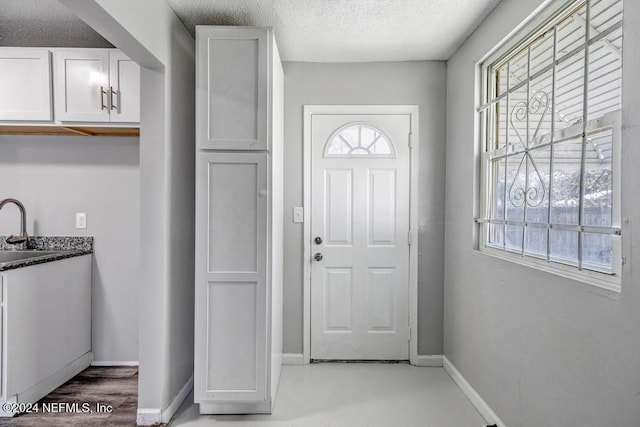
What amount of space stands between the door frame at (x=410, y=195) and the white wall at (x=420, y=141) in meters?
0.04

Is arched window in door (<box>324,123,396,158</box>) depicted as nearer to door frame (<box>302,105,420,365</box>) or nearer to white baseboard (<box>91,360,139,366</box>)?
door frame (<box>302,105,420,365</box>)

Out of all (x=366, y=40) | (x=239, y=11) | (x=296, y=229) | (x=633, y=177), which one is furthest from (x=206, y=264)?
(x=633, y=177)

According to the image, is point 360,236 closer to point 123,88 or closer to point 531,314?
point 531,314

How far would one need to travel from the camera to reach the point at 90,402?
7.44 feet

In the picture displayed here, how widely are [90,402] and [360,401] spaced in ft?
5.57

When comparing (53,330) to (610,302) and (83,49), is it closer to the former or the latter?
(83,49)

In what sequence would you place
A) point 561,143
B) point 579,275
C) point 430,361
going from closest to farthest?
point 579,275
point 561,143
point 430,361

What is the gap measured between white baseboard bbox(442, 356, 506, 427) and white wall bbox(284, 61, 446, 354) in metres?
0.20

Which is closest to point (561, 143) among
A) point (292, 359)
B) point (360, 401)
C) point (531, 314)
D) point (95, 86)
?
point (531, 314)

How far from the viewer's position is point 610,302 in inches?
48.6

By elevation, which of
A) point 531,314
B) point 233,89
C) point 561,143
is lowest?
point 531,314

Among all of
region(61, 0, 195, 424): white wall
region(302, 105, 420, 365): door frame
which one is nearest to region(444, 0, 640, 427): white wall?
region(302, 105, 420, 365): door frame

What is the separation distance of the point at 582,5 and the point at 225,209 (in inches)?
77.1

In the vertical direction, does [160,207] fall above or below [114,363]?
above
